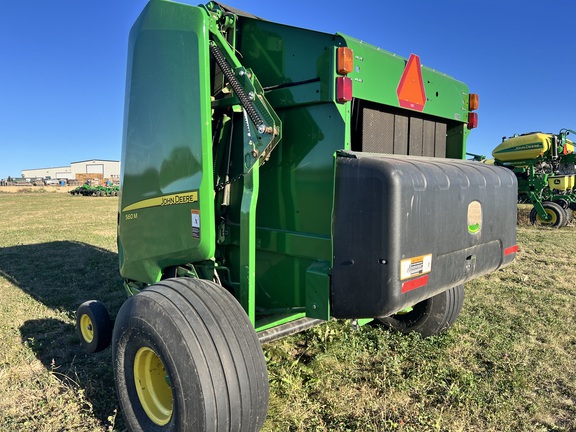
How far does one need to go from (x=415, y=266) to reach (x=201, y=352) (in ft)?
3.83

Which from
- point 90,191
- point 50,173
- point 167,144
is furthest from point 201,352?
point 50,173

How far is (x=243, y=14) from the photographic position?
9.08ft

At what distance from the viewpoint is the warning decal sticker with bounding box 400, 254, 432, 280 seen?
213 centimetres

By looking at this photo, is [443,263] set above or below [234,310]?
above

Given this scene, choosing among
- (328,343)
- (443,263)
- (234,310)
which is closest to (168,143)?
(234,310)

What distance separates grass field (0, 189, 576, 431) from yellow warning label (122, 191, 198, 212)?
135 cm

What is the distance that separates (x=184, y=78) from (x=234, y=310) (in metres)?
1.47

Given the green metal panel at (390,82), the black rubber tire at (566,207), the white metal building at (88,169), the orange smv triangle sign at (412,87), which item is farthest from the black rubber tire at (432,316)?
the white metal building at (88,169)

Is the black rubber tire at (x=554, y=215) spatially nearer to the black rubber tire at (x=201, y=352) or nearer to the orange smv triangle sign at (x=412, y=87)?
the orange smv triangle sign at (x=412, y=87)

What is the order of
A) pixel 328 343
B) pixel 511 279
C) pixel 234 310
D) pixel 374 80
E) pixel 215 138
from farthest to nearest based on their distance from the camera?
pixel 511 279
pixel 328 343
pixel 215 138
pixel 374 80
pixel 234 310

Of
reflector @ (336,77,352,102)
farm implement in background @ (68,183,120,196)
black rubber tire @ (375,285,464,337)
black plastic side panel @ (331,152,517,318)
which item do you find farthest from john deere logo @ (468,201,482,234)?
farm implement in background @ (68,183,120,196)

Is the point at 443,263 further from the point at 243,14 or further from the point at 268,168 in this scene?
the point at 243,14

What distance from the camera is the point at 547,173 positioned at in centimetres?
1344

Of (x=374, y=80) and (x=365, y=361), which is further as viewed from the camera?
(x=365, y=361)
